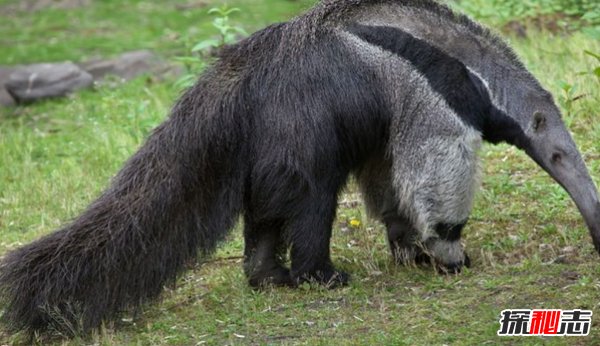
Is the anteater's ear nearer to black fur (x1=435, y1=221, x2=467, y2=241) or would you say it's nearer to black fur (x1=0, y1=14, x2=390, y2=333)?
black fur (x1=0, y1=14, x2=390, y2=333)

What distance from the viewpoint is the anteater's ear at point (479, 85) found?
6660 mm

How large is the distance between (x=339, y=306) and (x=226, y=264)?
140 centimetres

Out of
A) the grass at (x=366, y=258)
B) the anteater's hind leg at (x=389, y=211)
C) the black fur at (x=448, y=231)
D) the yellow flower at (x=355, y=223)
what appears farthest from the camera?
the yellow flower at (x=355, y=223)

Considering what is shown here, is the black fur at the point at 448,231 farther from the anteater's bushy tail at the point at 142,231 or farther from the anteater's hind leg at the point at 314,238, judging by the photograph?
the anteater's bushy tail at the point at 142,231

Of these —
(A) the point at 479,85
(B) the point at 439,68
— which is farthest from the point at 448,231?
(B) the point at 439,68

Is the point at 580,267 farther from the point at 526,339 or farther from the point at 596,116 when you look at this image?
the point at 596,116

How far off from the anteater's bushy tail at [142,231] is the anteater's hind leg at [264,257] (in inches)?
14.3

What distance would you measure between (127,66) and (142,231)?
9.06 meters

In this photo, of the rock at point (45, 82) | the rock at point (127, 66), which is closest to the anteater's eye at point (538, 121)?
the rock at point (45, 82)

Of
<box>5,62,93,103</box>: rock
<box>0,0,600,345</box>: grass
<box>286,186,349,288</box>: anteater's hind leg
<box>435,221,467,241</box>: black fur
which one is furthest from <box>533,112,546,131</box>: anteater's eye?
<box>5,62,93,103</box>: rock

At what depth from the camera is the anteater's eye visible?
666 centimetres

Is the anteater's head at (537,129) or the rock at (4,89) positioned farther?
the rock at (4,89)

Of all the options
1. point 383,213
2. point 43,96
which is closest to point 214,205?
point 383,213

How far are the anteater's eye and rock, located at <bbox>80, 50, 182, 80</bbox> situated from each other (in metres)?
9.07
